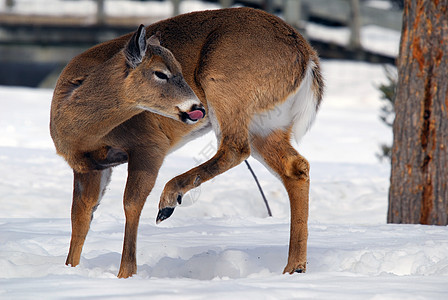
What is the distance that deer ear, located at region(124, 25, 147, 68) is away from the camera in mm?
3775

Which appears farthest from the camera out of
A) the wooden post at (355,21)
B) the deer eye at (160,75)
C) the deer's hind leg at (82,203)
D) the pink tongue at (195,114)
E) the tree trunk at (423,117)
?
the wooden post at (355,21)

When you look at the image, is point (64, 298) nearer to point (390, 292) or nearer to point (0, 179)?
point (390, 292)

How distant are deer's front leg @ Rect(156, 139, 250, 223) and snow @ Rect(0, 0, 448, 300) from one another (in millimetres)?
401

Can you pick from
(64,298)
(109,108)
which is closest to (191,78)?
(109,108)

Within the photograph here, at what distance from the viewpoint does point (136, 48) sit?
3.84 metres

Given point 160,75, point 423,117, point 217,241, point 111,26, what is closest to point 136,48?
point 160,75

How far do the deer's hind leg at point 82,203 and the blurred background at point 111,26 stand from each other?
9.84 m

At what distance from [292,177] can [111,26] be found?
10.8 m

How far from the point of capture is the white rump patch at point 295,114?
4164 millimetres

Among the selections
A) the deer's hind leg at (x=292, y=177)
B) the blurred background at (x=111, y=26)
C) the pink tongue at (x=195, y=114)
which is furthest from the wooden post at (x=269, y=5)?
the pink tongue at (x=195, y=114)

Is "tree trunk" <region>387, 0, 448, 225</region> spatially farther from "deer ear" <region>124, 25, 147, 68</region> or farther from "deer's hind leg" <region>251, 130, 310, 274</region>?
"deer ear" <region>124, 25, 147, 68</region>

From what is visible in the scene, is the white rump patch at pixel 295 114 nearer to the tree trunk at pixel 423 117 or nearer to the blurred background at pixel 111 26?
the tree trunk at pixel 423 117

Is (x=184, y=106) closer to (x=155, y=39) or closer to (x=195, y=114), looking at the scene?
(x=195, y=114)

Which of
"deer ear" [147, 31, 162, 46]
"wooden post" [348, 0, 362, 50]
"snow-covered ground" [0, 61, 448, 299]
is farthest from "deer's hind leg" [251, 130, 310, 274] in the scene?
"wooden post" [348, 0, 362, 50]
